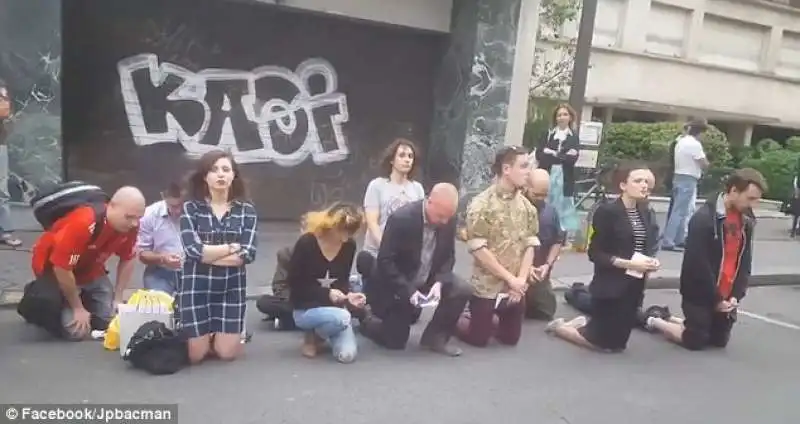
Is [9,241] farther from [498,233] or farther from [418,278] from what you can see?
[498,233]

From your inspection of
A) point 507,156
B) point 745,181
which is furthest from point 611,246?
point 745,181

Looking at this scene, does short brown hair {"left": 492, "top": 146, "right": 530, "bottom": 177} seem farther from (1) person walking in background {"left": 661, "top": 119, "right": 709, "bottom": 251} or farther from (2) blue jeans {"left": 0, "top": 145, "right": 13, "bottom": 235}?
(1) person walking in background {"left": 661, "top": 119, "right": 709, "bottom": 251}

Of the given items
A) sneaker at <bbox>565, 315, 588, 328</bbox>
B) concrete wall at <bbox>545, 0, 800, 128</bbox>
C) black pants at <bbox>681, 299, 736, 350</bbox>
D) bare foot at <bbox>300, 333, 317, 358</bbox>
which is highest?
concrete wall at <bbox>545, 0, 800, 128</bbox>

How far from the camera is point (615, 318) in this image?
A: 5.87 meters

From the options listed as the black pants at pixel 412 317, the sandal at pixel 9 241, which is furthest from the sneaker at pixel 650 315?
the sandal at pixel 9 241

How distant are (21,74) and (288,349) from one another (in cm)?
445

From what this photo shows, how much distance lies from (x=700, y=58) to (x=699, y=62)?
0.32 m

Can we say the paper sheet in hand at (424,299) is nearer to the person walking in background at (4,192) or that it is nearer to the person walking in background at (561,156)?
the person walking in background at (561,156)

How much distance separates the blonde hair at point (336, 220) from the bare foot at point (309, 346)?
2.32ft

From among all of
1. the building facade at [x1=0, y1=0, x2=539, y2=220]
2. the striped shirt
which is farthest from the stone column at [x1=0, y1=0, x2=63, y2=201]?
the striped shirt

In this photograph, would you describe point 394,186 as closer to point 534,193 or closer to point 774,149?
point 534,193

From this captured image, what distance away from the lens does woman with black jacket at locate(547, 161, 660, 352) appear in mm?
5707

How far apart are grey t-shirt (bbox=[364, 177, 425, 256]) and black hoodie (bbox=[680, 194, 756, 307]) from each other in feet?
6.96

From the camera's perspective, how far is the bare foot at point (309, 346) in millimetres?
5215
